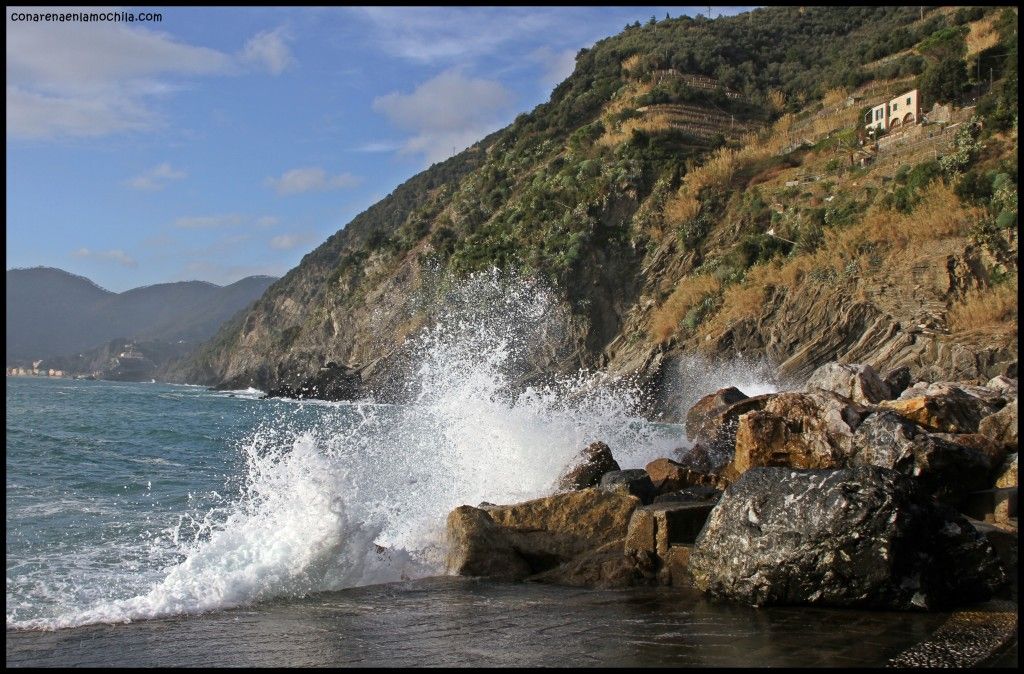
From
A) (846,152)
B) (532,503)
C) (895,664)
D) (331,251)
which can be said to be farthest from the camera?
(331,251)

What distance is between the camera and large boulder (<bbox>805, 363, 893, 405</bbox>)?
13547 millimetres

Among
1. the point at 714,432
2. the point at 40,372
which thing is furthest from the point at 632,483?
the point at 40,372

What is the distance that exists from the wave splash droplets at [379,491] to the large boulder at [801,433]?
257 centimetres

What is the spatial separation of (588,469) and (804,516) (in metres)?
4.10

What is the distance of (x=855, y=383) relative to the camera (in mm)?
13734

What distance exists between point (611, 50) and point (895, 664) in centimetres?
6683

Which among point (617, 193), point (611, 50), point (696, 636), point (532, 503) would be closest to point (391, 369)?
point (617, 193)

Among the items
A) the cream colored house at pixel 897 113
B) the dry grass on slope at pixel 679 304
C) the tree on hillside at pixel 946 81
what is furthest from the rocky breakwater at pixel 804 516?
the tree on hillside at pixel 946 81

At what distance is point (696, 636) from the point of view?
590 cm

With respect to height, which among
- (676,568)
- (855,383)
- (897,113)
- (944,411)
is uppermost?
(897,113)

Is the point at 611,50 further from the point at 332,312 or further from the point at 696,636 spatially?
the point at 696,636

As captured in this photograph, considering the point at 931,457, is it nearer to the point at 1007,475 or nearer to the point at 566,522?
the point at 1007,475

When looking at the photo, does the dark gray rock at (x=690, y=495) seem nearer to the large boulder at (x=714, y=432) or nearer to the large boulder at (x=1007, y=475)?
the large boulder at (x=714, y=432)

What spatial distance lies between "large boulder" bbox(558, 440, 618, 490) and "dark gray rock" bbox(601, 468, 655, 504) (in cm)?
84
